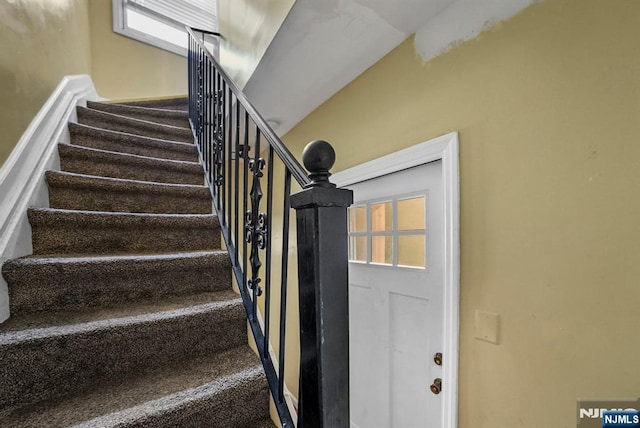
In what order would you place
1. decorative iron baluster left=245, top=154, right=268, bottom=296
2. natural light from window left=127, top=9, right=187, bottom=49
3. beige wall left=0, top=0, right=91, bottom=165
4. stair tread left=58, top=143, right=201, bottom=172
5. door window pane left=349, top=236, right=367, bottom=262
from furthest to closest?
natural light from window left=127, top=9, right=187, bottom=49 → door window pane left=349, top=236, right=367, bottom=262 → stair tread left=58, top=143, right=201, bottom=172 → beige wall left=0, top=0, right=91, bottom=165 → decorative iron baluster left=245, top=154, right=268, bottom=296

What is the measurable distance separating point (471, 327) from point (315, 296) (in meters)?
0.84

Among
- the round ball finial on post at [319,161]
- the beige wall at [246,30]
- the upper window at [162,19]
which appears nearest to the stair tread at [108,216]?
the beige wall at [246,30]

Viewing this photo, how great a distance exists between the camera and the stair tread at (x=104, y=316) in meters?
0.88

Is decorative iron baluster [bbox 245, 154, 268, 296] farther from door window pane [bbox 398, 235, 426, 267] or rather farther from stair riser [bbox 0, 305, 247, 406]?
door window pane [bbox 398, 235, 426, 267]

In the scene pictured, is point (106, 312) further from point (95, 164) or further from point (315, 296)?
point (95, 164)

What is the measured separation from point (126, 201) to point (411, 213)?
4.97ft

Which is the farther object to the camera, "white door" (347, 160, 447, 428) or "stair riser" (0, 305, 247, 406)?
"white door" (347, 160, 447, 428)

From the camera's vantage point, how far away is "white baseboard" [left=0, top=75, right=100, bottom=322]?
1.06 metres

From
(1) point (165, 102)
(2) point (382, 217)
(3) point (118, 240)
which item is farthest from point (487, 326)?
(1) point (165, 102)

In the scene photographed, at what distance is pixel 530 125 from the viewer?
3.25ft

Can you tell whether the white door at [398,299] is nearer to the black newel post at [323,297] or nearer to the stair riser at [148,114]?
the black newel post at [323,297]

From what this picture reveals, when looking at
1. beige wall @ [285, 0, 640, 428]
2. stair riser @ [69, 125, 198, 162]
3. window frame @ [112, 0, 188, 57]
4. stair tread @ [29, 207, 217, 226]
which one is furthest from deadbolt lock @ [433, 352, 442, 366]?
window frame @ [112, 0, 188, 57]

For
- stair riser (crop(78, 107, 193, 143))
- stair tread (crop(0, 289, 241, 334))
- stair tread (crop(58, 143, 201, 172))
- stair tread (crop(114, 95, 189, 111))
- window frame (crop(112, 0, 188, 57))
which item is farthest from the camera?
window frame (crop(112, 0, 188, 57))

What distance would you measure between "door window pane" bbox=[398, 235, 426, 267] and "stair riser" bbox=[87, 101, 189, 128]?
2.33m
